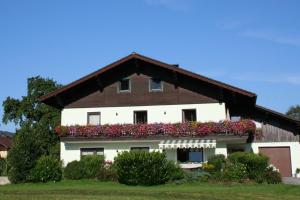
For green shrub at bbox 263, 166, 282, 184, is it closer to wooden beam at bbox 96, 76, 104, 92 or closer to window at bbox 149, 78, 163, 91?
window at bbox 149, 78, 163, 91

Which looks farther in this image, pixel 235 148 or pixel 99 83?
pixel 235 148

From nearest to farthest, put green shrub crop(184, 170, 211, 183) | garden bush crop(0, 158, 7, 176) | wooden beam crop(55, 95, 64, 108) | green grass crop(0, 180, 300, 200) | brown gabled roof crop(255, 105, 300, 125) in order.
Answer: green grass crop(0, 180, 300, 200) → green shrub crop(184, 170, 211, 183) → wooden beam crop(55, 95, 64, 108) → brown gabled roof crop(255, 105, 300, 125) → garden bush crop(0, 158, 7, 176)

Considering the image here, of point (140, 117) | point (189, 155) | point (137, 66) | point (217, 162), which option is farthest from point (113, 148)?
point (217, 162)

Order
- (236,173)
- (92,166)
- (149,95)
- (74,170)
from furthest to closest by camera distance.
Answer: (149,95)
(74,170)
(92,166)
(236,173)

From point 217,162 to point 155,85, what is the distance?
8296mm

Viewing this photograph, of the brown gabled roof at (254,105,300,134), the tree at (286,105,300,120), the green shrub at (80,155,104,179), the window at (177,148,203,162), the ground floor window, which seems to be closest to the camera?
the green shrub at (80,155,104,179)

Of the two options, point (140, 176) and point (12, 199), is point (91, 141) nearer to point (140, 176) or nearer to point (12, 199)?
point (140, 176)

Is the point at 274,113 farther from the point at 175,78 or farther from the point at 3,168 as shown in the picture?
the point at 3,168

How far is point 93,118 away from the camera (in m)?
36.0

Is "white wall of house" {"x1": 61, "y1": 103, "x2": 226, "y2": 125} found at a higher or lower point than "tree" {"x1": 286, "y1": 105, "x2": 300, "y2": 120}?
lower

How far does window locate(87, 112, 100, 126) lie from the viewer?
35.9m

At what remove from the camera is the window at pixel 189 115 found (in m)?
34.9

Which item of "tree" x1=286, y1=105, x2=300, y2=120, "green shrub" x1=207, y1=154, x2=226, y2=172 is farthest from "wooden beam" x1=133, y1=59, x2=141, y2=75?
"tree" x1=286, y1=105, x2=300, y2=120

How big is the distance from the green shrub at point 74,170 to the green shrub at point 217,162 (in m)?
8.40
